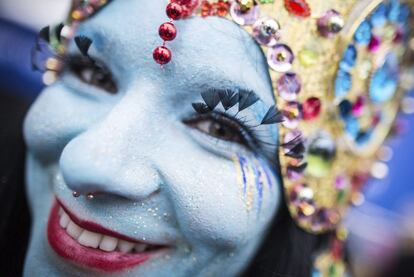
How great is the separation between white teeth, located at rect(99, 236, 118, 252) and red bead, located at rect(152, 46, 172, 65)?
1.50ft

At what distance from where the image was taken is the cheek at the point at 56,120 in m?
1.26

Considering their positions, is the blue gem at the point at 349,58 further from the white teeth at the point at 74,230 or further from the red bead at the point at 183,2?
the white teeth at the point at 74,230

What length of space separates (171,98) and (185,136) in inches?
4.1

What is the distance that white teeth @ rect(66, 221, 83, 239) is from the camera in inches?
47.9

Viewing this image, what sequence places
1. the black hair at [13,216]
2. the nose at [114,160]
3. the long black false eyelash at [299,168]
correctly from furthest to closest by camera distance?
the black hair at [13,216]
the long black false eyelash at [299,168]
the nose at [114,160]

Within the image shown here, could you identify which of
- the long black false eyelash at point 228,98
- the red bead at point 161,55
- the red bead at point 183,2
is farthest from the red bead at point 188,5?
the long black false eyelash at point 228,98

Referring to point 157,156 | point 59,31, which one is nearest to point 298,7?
point 157,156

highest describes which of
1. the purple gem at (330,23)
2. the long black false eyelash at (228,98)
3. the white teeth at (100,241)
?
the purple gem at (330,23)

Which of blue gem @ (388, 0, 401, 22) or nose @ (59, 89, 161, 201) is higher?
blue gem @ (388, 0, 401, 22)

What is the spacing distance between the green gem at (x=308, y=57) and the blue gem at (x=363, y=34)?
0.47 feet

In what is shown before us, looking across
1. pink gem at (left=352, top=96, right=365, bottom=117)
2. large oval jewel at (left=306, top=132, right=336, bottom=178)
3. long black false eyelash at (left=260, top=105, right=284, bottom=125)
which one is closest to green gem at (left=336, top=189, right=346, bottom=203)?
large oval jewel at (left=306, top=132, right=336, bottom=178)

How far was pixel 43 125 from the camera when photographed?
51.0 inches

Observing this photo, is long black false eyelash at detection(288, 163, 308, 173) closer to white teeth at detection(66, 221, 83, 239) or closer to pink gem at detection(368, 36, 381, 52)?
pink gem at detection(368, 36, 381, 52)

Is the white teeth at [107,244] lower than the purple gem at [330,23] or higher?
lower
